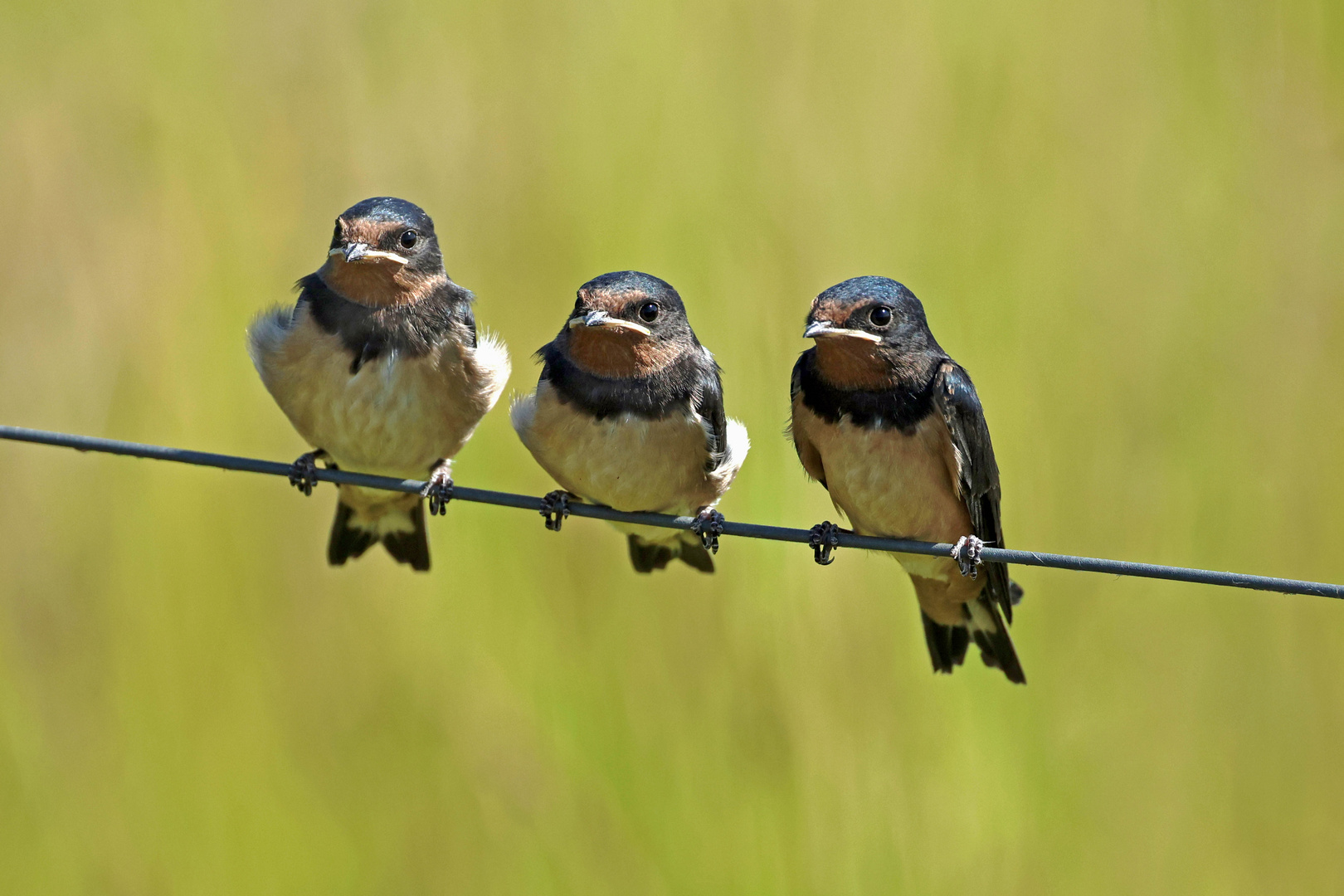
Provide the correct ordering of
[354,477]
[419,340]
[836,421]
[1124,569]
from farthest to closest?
[419,340]
[836,421]
[354,477]
[1124,569]

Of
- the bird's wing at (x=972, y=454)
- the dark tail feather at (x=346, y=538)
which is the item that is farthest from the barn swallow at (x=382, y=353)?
the bird's wing at (x=972, y=454)

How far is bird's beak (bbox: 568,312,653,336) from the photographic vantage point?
11.7 feet

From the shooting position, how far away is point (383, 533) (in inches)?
180

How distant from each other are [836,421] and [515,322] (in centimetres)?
233

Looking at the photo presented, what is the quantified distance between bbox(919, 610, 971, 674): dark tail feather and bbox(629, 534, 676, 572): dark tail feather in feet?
3.08

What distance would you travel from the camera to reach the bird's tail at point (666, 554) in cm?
425

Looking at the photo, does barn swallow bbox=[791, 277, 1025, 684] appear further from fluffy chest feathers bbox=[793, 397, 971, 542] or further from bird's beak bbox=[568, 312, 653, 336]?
bird's beak bbox=[568, 312, 653, 336]

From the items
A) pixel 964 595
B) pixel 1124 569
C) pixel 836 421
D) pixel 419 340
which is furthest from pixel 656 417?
pixel 1124 569

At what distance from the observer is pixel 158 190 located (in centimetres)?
561

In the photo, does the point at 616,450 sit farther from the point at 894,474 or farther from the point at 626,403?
the point at 894,474

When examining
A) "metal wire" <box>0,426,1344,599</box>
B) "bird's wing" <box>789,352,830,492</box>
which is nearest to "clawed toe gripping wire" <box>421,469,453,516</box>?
"metal wire" <box>0,426,1344,599</box>

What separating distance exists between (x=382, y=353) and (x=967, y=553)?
1961 millimetres

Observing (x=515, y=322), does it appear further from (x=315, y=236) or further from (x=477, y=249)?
(x=315, y=236)

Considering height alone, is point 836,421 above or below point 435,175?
below
